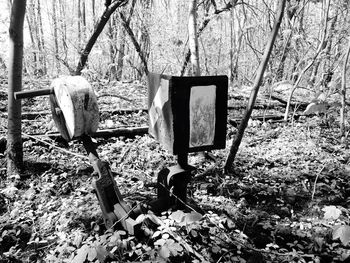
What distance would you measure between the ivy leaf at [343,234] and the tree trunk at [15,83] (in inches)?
115

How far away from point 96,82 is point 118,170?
5.25 meters

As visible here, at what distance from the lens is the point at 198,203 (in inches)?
108

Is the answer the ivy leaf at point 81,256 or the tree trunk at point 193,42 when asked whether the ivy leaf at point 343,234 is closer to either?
the ivy leaf at point 81,256

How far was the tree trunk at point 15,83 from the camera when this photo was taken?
9.53 feet

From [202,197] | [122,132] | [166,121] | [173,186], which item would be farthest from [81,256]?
[122,132]

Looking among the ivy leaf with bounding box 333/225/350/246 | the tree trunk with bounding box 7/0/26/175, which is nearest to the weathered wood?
the tree trunk with bounding box 7/0/26/175

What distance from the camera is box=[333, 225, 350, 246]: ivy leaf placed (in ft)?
5.89

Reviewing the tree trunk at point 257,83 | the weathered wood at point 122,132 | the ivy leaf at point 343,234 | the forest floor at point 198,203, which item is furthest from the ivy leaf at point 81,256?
the weathered wood at point 122,132

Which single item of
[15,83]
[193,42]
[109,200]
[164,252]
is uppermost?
[193,42]

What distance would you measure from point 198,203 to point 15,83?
2123 millimetres

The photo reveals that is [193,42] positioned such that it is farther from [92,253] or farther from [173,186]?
[92,253]

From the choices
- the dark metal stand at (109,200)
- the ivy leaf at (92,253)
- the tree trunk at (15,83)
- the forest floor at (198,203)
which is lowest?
the forest floor at (198,203)

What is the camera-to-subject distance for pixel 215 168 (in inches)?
134

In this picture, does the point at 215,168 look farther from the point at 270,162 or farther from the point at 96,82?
the point at 96,82
